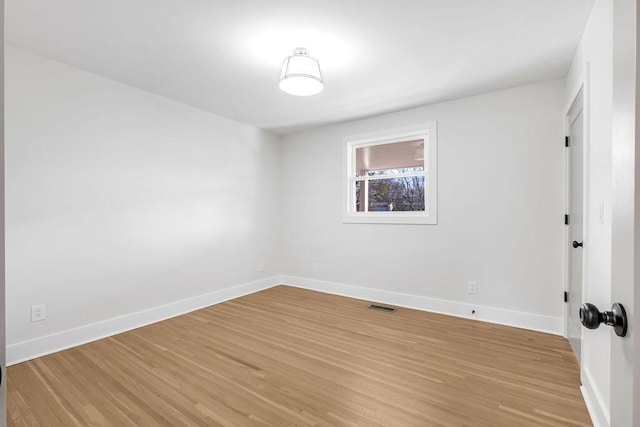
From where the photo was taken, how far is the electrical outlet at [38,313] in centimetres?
258

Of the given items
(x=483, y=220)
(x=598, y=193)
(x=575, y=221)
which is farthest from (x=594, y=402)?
(x=483, y=220)

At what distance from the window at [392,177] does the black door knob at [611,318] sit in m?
3.08

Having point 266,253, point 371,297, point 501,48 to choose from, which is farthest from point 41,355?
point 501,48

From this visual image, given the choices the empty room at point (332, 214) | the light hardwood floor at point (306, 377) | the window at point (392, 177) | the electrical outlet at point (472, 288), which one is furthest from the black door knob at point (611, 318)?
the window at point (392, 177)

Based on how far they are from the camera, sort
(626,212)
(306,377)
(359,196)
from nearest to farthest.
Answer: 1. (626,212)
2. (306,377)
3. (359,196)

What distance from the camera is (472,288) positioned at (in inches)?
137

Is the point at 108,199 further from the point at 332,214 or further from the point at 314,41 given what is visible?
the point at 332,214

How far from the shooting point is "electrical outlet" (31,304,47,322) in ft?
8.45

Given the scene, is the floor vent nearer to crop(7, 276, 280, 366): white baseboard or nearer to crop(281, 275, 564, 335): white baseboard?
crop(281, 275, 564, 335): white baseboard

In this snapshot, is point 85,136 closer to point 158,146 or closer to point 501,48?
point 158,146

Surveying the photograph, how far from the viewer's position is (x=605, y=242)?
1.68m

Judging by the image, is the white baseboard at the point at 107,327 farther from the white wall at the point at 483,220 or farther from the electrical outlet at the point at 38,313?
the white wall at the point at 483,220

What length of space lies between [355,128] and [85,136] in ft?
10.4

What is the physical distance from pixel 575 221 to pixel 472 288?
123cm
